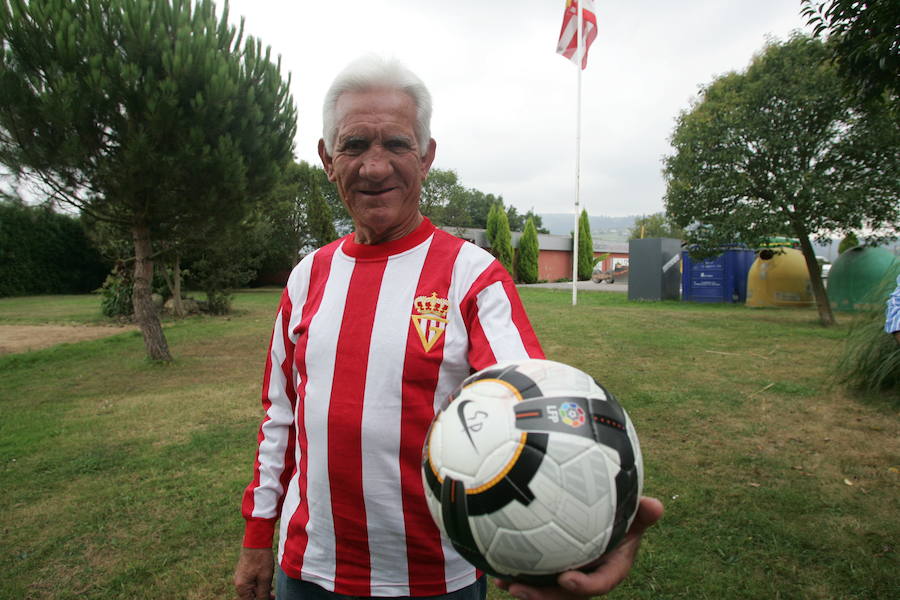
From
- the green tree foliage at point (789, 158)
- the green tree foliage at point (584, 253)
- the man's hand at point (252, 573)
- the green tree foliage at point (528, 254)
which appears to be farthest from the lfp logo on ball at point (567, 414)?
the green tree foliage at point (584, 253)

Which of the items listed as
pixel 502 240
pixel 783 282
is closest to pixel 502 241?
pixel 502 240

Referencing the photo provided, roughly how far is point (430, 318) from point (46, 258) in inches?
1267

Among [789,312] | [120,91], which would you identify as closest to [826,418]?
[120,91]

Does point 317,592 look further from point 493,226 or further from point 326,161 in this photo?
point 493,226

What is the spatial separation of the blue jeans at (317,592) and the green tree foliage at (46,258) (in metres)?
27.6

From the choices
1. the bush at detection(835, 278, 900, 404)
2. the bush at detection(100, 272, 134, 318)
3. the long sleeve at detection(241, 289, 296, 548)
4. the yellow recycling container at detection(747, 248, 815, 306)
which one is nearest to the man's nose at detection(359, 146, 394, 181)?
the long sleeve at detection(241, 289, 296, 548)

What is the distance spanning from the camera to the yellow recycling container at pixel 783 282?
16.7 m

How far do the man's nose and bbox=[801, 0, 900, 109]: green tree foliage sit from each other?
4174 millimetres

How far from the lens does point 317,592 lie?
1.46 metres

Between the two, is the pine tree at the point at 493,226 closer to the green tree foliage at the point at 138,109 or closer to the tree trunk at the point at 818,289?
the tree trunk at the point at 818,289

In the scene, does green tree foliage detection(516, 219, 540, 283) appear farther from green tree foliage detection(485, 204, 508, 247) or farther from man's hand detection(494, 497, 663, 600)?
man's hand detection(494, 497, 663, 600)

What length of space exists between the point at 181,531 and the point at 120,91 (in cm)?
600

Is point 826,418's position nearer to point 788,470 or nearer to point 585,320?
point 788,470

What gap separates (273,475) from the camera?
64.2 inches
